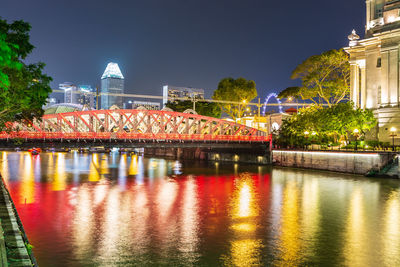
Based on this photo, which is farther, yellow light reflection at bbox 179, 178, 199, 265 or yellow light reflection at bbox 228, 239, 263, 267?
yellow light reflection at bbox 179, 178, 199, 265

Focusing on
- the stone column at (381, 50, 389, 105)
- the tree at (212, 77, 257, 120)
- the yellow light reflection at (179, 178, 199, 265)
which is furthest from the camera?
the tree at (212, 77, 257, 120)

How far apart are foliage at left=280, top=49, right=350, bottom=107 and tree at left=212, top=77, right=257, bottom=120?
19.5m

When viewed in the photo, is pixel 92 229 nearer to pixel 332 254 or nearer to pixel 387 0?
pixel 332 254

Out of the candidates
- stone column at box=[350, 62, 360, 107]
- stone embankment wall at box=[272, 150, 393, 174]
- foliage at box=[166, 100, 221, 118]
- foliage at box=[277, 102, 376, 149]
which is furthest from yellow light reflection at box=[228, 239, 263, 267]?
foliage at box=[166, 100, 221, 118]

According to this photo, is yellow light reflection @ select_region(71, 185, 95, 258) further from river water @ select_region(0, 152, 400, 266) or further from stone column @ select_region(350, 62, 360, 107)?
stone column @ select_region(350, 62, 360, 107)

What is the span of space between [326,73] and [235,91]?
86.8 ft

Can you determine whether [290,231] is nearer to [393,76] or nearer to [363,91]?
[393,76]

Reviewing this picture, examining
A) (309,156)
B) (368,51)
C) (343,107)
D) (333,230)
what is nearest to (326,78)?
(368,51)

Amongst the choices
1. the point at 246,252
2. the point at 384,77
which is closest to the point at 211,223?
the point at 246,252

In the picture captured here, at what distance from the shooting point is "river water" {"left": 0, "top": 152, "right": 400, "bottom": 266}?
16312 millimetres

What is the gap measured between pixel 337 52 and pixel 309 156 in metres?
23.8

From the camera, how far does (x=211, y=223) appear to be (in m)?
22.7

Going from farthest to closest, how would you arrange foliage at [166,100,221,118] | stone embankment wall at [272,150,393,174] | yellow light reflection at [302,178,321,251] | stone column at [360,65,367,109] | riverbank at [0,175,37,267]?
1. foliage at [166,100,221,118]
2. stone column at [360,65,367,109]
3. stone embankment wall at [272,150,393,174]
4. yellow light reflection at [302,178,321,251]
5. riverbank at [0,175,37,267]

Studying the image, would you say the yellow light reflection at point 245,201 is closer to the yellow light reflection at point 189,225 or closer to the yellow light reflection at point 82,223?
the yellow light reflection at point 189,225
